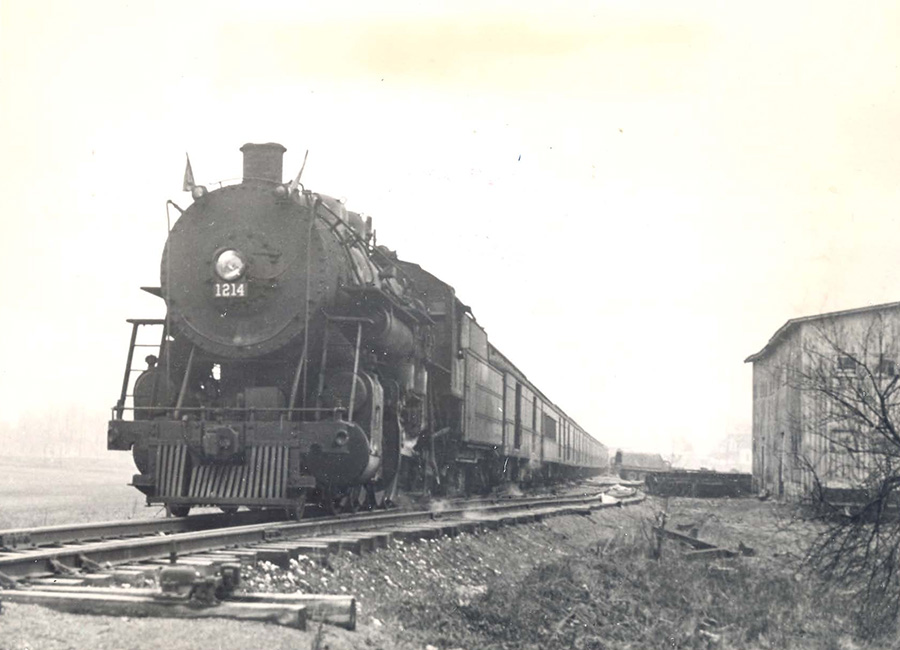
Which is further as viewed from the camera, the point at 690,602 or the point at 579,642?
the point at 690,602

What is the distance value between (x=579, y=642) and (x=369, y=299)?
5805 mm

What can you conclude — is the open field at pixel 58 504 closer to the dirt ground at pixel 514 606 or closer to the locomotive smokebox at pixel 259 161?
the locomotive smokebox at pixel 259 161

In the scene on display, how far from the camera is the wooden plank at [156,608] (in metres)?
4.51

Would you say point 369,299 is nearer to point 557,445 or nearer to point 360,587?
point 360,587

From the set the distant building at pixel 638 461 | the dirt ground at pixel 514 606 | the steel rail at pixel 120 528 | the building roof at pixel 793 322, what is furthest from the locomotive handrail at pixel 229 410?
the distant building at pixel 638 461

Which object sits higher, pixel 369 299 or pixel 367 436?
pixel 369 299

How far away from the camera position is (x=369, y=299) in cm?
1134

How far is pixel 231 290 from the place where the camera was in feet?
35.7

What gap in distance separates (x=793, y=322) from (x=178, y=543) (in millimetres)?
22328

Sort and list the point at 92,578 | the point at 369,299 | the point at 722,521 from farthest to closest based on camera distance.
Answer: the point at 722,521 < the point at 369,299 < the point at 92,578

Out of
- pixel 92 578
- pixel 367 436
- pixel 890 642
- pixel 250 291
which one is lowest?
A: pixel 890 642

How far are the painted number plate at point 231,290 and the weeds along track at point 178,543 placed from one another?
7.88 feet

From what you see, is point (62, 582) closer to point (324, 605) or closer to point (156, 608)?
point (156, 608)

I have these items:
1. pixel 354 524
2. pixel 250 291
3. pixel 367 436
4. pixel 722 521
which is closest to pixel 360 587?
pixel 354 524
